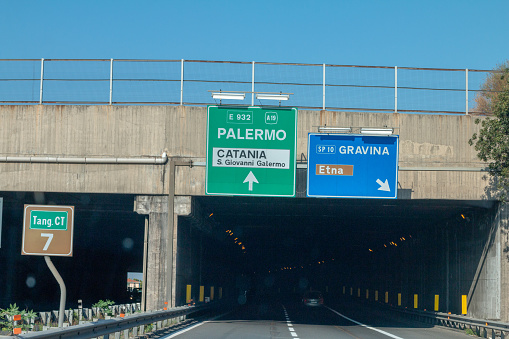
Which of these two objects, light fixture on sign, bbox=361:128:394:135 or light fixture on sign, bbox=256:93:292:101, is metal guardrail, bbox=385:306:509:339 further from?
light fixture on sign, bbox=256:93:292:101

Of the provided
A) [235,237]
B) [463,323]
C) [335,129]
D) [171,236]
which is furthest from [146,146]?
[235,237]

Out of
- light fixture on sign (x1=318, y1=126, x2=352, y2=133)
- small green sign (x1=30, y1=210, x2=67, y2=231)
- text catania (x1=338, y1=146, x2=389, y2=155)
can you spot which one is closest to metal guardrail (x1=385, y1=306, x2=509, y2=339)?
text catania (x1=338, y1=146, x2=389, y2=155)

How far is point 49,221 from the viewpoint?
1130 centimetres

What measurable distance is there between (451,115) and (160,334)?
1559cm

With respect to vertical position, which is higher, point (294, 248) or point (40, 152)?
point (40, 152)

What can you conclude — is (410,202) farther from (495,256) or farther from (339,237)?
(339,237)

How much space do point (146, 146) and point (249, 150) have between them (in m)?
4.61

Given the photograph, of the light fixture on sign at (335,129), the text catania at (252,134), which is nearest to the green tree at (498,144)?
the light fixture on sign at (335,129)

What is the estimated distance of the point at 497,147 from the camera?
2605 centimetres

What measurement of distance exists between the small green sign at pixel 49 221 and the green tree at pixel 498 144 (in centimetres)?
1944

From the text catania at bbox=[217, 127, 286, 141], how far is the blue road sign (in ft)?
4.16

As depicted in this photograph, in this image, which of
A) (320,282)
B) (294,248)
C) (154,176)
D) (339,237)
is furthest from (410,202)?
(320,282)

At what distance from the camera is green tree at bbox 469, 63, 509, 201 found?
1017 inches

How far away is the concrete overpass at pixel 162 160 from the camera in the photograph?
26906 millimetres
